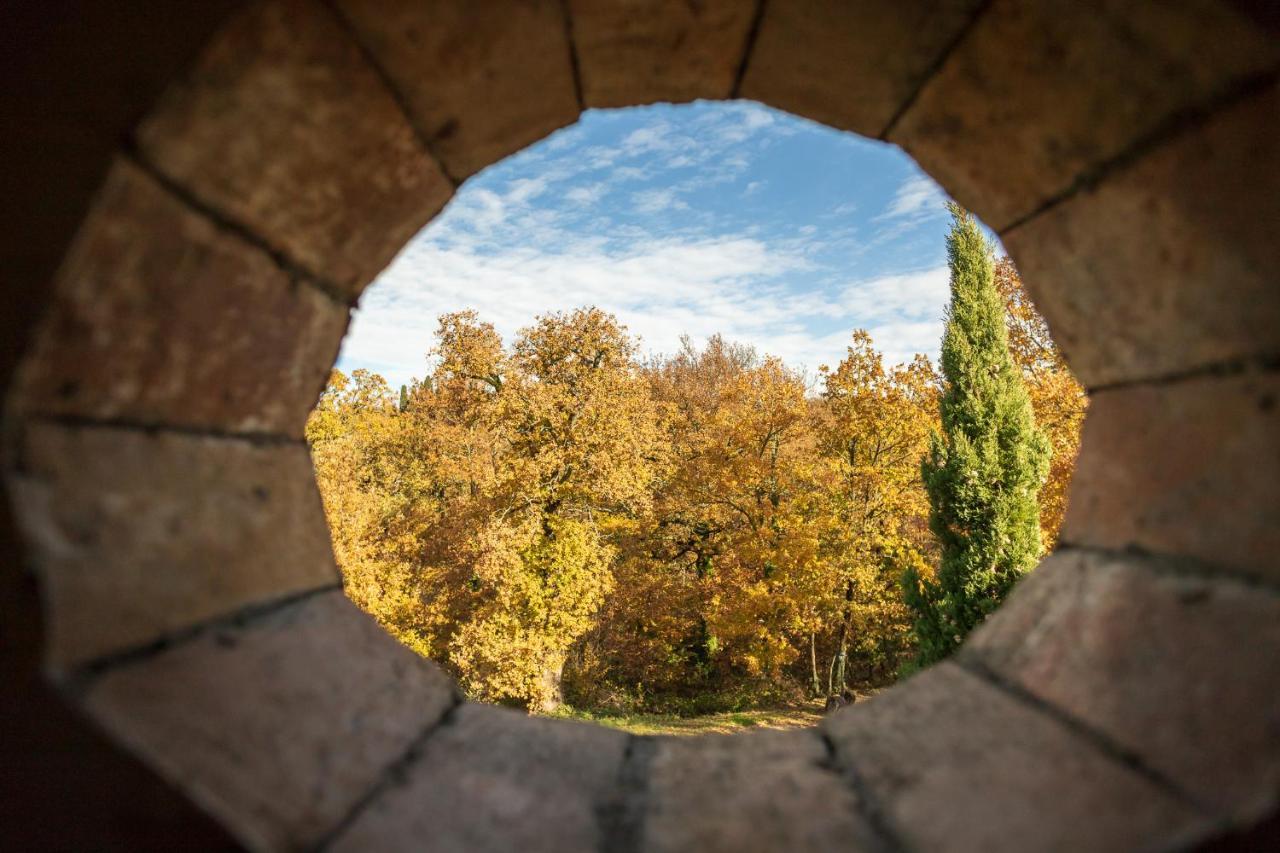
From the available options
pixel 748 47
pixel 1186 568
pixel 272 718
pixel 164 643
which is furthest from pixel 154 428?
pixel 1186 568

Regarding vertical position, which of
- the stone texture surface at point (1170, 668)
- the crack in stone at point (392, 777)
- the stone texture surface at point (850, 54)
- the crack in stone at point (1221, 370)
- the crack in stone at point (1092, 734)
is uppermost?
the stone texture surface at point (850, 54)

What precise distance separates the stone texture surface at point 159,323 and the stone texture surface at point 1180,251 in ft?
5.38

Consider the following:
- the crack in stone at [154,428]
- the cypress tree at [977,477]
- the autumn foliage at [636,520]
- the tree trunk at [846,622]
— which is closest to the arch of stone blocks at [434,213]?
the crack in stone at [154,428]

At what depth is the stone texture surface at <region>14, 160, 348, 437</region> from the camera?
89cm

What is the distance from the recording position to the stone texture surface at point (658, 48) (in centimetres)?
131

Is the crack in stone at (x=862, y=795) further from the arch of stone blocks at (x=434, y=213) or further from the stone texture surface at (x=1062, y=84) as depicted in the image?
the stone texture surface at (x=1062, y=84)

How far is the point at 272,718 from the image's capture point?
104cm

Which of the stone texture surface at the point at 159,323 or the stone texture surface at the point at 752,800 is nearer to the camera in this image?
the stone texture surface at the point at 159,323

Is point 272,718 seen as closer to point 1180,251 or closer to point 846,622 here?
point 1180,251

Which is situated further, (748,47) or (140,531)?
(748,47)

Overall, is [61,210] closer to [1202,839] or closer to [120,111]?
[120,111]

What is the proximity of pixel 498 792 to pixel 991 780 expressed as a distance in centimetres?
94

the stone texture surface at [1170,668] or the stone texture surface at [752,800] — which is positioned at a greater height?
the stone texture surface at [1170,668]

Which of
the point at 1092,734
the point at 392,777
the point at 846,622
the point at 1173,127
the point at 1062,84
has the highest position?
the point at 1062,84
